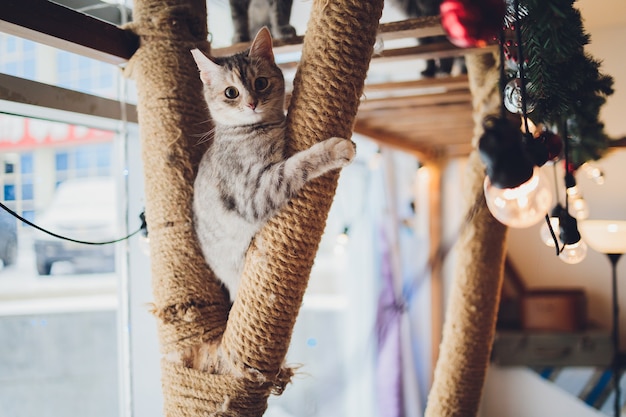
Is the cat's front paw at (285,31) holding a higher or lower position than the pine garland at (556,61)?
higher

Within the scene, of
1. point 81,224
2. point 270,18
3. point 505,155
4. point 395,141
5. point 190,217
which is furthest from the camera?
point 395,141

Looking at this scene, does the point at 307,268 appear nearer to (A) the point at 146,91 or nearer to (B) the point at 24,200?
(A) the point at 146,91

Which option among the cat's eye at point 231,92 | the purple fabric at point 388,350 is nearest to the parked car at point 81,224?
the cat's eye at point 231,92

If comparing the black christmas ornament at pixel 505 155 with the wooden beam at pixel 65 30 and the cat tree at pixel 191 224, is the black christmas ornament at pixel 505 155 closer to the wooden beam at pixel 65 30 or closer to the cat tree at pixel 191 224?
the cat tree at pixel 191 224

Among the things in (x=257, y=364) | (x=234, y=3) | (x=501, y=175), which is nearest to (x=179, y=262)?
(x=257, y=364)

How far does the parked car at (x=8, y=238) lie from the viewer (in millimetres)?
1006

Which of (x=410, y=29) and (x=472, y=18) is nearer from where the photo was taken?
(x=472, y=18)

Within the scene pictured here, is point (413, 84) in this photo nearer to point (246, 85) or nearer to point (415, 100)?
point (415, 100)

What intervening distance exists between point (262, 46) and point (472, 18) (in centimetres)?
48

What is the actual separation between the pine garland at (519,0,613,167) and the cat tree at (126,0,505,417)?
22cm

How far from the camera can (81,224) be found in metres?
1.34

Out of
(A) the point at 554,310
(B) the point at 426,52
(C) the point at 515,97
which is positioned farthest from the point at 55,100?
(A) the point at 554,310

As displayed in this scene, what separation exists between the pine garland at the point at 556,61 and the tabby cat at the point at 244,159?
28 cm

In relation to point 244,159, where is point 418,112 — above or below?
above
